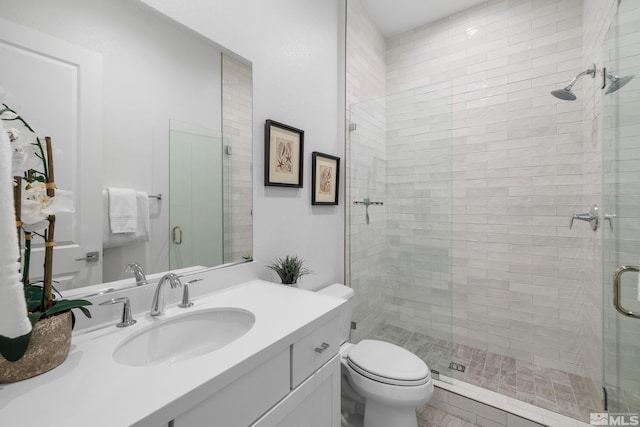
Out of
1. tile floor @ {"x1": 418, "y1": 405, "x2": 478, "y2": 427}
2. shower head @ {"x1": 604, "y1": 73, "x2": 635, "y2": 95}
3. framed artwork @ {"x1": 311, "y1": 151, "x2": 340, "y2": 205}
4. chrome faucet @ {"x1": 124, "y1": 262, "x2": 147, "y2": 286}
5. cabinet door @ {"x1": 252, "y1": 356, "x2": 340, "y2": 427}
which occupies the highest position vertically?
shower head @ {"x1": 604, "y1": 73, "x2": 635, "y2": 95}

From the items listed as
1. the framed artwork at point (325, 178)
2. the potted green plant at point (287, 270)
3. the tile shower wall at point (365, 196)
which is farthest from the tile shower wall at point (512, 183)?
the potted green plant at point (287, 270)

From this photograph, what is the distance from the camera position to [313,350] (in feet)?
3.28

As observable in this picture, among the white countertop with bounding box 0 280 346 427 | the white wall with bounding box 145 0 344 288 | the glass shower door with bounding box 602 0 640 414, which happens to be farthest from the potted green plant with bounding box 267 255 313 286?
the glass shower door with bounding box 602 0 640 414

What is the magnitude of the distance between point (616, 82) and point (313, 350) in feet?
5.59

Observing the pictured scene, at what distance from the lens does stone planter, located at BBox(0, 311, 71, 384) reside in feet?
1.95

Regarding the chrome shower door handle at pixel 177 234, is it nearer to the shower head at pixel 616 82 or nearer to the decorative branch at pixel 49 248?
the decorative branch at pixel 49 248

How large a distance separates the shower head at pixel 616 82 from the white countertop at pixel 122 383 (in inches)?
62.4

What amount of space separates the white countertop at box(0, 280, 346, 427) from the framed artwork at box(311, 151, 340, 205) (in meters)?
1.08

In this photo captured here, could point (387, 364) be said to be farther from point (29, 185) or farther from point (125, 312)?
point (29, 185)

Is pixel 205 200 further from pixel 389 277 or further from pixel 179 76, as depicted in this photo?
pixel 389 277

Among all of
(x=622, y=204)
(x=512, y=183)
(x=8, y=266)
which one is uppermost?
(x=512, y=183)

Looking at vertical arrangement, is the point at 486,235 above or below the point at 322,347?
above

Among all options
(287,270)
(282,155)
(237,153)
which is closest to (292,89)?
(282,155)

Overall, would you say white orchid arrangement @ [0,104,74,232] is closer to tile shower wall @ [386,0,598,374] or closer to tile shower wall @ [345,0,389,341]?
tile shower wall @ [345,0,389,341]
